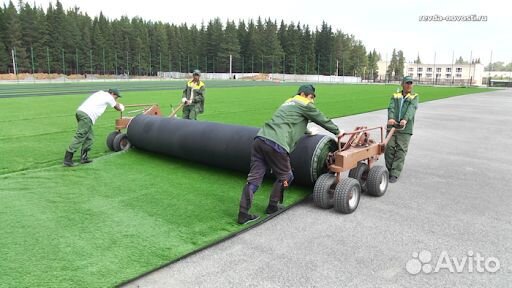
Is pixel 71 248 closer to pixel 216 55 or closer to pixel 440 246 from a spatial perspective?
pixel 440 246

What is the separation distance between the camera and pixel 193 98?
33.0 feet

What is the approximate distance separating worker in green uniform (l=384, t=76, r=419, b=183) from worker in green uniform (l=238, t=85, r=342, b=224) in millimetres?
2386

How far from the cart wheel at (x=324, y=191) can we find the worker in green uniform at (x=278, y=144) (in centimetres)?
55

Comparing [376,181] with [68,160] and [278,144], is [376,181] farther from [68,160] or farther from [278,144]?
[68,160]

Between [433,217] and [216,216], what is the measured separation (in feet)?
9.09

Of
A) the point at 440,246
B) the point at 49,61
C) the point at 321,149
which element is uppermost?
the point at 49,61

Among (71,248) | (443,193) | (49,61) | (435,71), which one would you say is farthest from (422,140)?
(435,71)

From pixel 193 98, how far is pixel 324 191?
566 centimetres

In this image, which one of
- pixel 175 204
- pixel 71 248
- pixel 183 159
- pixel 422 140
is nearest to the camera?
pixel 71 248

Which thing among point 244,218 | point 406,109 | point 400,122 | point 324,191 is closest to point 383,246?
point 324,191

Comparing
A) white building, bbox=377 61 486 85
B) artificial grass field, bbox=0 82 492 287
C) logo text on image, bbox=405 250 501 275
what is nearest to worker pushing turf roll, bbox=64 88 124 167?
artificial grass field, bbox=0 82 492 287

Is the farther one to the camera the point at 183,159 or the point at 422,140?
the point at 422,140

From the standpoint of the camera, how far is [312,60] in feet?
331

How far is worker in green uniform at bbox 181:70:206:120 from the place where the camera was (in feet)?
33.0
